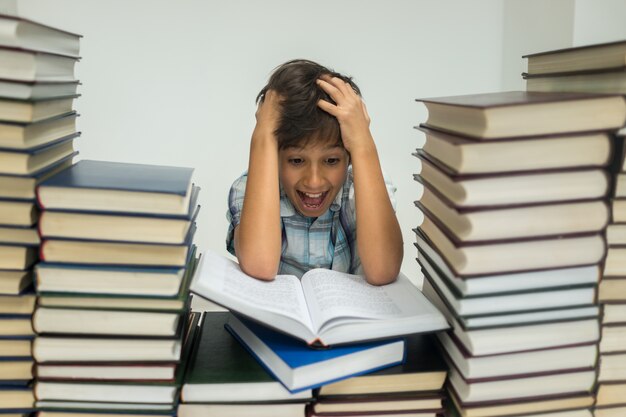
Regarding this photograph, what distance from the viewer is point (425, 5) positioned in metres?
2.01

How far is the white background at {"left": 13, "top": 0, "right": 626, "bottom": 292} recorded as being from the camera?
1937mm

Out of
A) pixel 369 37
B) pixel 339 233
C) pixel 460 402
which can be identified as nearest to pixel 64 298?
pixel 460 402

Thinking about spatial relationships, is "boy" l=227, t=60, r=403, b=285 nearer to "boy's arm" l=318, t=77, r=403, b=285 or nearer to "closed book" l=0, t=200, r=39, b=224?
"boy's arm" l=318, t=77, r=403, b=285

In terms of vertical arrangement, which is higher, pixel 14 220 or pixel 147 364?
pixel 14 220

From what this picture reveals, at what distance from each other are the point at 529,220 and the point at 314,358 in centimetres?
29

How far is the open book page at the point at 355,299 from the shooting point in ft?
2.31

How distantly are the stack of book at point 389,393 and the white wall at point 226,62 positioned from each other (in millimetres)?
1466

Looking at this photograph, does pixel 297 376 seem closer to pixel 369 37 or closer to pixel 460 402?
pixel 460 402

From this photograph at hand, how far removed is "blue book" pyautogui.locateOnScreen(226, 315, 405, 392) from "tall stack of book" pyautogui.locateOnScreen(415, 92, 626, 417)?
90 mm

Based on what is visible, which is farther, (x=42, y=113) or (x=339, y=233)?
(x=339, y=233)

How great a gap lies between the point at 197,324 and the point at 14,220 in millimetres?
307

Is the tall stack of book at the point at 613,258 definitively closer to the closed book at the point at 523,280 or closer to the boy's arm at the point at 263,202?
the closed book at the point at 523,280

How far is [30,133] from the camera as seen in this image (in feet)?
2.13

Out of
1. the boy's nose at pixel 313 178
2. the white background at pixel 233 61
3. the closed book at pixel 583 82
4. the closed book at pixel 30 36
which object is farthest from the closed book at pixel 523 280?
the white background at pixel 233 61
